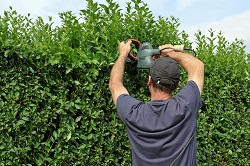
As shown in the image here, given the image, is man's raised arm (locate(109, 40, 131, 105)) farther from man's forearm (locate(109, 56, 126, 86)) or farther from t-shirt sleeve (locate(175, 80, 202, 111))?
t-shirt sleeve (locate(175, 80, 202, 111))

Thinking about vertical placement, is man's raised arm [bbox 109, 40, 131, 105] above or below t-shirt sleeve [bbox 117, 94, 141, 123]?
above

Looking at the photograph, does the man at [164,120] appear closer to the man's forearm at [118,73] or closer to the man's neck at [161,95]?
the man's neck at [161,95]

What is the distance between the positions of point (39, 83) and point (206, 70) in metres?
2.85

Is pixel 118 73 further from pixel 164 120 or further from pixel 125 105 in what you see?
pixel 164 120

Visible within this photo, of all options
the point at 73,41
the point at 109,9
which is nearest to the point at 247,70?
the point at 109,9

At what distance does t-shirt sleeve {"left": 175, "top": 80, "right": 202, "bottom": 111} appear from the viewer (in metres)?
3.36

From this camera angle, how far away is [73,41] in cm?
491

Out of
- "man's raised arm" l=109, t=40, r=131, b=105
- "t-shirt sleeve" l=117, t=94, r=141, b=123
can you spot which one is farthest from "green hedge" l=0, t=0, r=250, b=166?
"t-shirt sleeve" l=117, t=94, r=141, b=123

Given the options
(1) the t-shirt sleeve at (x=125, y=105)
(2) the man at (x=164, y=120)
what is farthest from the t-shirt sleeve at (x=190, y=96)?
(1) the t-shirt sleeve at (x=125, y=105)

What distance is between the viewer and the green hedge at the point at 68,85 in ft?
13.9

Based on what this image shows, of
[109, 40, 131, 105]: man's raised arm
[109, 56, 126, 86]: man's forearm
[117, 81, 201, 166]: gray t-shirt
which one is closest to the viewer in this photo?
[117, 81, 201, 166]: gray t-shirt

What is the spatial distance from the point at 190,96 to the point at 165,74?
0.90 ft

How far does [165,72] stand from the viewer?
3471 mm

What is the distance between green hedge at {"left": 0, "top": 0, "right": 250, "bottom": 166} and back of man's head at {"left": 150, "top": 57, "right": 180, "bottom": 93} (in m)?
1.27
